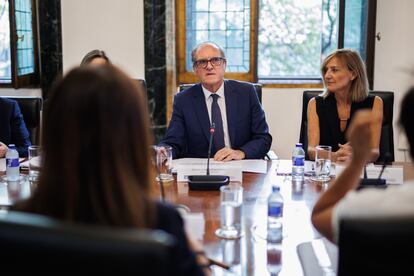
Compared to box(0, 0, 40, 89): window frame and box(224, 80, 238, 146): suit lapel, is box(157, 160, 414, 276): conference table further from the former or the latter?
box(0, 0, 40, 89): window frame

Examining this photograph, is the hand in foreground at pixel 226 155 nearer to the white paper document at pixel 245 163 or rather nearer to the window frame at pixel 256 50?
the white paper document at pixel 245 163

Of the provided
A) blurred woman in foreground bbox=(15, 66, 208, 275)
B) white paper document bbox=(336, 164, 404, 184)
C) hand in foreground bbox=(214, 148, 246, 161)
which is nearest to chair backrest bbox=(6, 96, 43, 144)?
hand in foreground bbox=(214, 148, 246, 161)

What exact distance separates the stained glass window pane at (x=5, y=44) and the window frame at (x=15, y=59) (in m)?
0.10

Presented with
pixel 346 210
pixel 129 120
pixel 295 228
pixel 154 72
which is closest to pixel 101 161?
pixel 129 120

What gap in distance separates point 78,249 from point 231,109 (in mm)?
2455

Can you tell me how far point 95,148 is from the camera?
1044 millimetres

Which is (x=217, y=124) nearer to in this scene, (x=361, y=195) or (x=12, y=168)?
(x=12, y=168)

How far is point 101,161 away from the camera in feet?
3.43

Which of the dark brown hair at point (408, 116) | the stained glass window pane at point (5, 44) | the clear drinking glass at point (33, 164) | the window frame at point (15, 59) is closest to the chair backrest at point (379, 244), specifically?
the dark brown hair at point (408, 116)

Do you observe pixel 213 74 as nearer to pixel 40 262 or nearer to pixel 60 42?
pixel 60 42

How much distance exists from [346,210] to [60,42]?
12.5 ft

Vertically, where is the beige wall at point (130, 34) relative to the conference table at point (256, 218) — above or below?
above

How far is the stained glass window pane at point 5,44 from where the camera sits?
15.5ft

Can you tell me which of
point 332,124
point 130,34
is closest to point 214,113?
point 332,124
